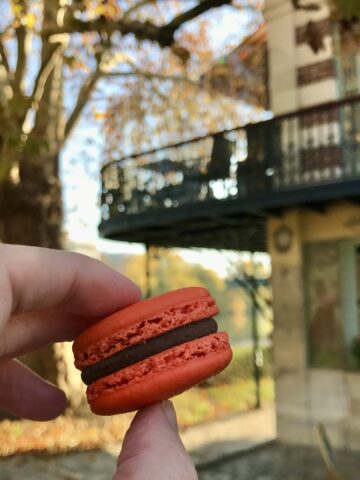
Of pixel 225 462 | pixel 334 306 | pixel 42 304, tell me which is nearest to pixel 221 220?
pixel 334 306

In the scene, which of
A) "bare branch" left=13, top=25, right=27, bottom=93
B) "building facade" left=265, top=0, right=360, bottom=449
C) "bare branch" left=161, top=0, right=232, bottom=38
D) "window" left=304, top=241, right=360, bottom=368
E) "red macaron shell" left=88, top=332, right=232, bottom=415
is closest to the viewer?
"red macaron shell" left=88, top=332, right=232, bottom=415

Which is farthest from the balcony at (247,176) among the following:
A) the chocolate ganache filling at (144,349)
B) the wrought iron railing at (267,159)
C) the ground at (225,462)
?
the chocolate ganache filling at (144,349)

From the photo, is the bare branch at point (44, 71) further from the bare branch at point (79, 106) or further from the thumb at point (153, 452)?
the thumb at point (153, 452)

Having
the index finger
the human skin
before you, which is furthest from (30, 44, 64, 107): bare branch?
the index finger

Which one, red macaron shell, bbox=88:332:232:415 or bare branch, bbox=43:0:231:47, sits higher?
bare branch, bbox=43:0:231:47

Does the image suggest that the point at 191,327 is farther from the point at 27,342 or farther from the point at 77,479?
the point at 77,479

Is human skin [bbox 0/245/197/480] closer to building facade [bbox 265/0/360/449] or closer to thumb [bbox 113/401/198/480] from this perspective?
thumb [bbox 113/401/198/480]
